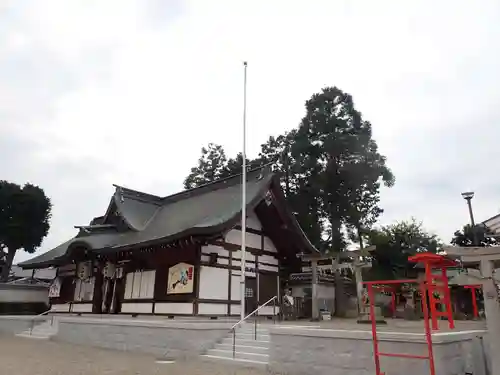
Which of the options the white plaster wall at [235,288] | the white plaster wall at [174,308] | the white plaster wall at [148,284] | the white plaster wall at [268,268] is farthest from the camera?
the white plaster wall at [268,268]

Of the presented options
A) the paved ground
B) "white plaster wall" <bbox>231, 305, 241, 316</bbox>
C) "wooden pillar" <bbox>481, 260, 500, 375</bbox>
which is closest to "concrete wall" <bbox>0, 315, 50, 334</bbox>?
"white plaster wall" <bbox>231, 305, 241, 316</bbox>

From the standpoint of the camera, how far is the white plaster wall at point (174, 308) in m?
13.0

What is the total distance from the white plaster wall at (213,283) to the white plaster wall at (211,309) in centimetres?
27

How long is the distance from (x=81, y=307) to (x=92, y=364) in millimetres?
10804

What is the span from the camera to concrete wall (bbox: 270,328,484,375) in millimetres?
5828

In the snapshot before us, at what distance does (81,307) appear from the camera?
18.1 metres

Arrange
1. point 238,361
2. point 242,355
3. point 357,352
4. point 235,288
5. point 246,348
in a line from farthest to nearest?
point 235,288, point 246,348, point 242,355, point 238,361, point 357,352

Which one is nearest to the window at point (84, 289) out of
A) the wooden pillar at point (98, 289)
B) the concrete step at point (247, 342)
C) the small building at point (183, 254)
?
the small building at point (183, 254)

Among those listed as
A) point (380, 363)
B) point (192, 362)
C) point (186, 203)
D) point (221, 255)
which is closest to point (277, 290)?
point (221, 255)

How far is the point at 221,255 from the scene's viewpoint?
559 inches

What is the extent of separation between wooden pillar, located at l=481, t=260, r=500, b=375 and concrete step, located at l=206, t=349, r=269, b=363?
4.16m

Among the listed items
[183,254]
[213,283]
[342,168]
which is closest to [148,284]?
[183,254]

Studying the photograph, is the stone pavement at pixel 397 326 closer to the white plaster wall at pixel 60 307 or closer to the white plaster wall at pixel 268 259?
the white plaster wall at pixel 268 259

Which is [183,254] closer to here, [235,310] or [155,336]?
[235,310]
